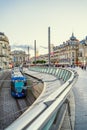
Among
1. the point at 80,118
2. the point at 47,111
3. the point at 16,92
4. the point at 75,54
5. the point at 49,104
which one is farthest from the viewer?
the point at 75,54

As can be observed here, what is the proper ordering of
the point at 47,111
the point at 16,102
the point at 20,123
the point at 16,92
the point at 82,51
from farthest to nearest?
1. the point at 82,51
2. the point at 16,92
3. the point at 16,102
4. the point at 47,111
5. the point at 20,123

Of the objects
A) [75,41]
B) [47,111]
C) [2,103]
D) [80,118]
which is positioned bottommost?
[2,103]

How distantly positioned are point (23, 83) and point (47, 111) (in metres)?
28.7

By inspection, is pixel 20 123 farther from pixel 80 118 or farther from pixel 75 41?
pixel 75 41

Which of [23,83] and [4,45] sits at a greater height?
[4,45]

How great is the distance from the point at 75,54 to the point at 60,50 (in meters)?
32.0

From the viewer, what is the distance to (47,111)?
8.54 ft

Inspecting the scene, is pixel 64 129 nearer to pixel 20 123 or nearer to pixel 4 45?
pixel 20 123

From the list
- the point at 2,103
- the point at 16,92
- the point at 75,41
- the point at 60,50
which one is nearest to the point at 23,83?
the point at 16,92

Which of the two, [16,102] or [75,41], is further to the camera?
[75,41]

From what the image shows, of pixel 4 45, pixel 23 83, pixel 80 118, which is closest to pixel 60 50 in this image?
pixel 4 45

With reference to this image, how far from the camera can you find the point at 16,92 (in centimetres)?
3103

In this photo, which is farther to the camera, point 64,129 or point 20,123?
point 64,129

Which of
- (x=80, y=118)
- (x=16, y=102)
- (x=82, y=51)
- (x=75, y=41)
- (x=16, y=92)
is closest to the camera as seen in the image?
(x=80, y=118)
